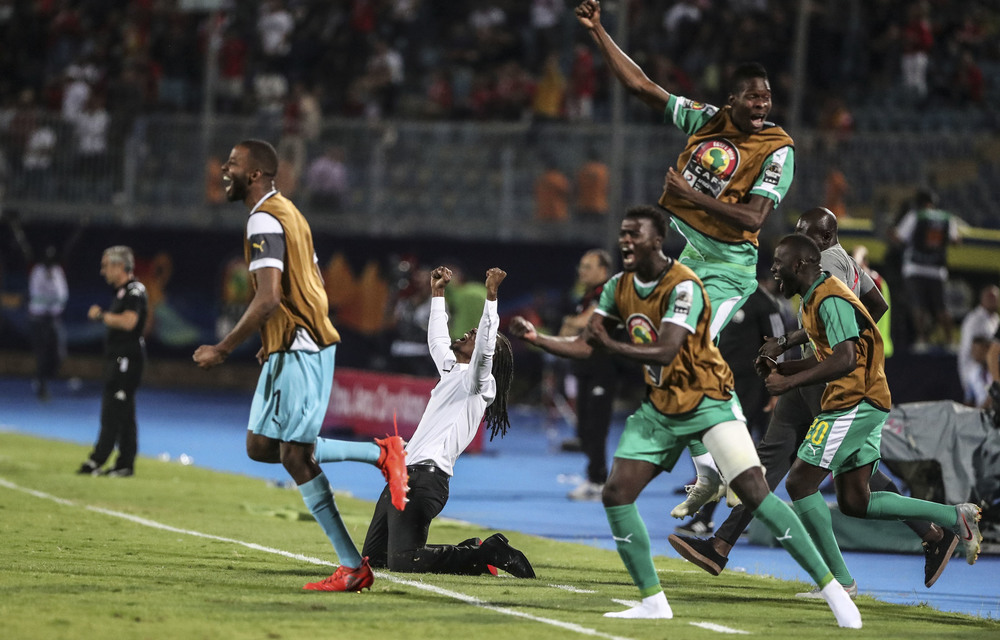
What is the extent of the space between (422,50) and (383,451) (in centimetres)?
2102

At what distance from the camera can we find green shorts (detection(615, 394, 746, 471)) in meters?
7.20

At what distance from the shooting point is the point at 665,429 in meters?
7.25

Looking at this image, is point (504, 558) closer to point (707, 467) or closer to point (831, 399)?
point (707, 467)

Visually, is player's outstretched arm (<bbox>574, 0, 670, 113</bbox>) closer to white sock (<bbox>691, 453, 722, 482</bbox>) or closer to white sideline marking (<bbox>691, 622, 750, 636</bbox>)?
white sock (<bbox>691, 453, 722, 482</bbox>)

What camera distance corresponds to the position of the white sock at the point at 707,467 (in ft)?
29.0

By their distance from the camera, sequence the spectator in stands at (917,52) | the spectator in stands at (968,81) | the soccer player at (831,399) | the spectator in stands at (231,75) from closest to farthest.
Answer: the soccer player at (831,399)
the spectator in stands at (968,81)
the spectator in stands at (917,52)
the spectator in stands at (231,75)

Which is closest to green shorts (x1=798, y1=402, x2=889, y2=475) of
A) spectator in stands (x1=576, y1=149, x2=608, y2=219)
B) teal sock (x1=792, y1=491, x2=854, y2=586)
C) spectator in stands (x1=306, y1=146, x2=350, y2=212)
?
teal sock (x1=792, y1=491, x2=854, y2=586)

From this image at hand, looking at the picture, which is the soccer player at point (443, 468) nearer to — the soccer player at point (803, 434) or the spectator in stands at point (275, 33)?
the soccer player at point (803, 434)

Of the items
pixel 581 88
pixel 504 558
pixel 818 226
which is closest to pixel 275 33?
pixel 581 88

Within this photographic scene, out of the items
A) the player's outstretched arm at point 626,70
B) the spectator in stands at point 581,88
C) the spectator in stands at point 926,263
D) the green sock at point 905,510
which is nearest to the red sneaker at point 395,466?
the player's outstretched arm at point 626,70

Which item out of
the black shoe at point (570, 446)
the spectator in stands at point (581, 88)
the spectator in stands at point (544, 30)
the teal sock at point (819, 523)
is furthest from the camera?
the spectator in stands at point (544, 30)

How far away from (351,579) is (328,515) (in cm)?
38

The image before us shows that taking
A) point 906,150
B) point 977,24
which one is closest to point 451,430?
point 906,150

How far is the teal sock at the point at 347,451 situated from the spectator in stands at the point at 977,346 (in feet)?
33.0
